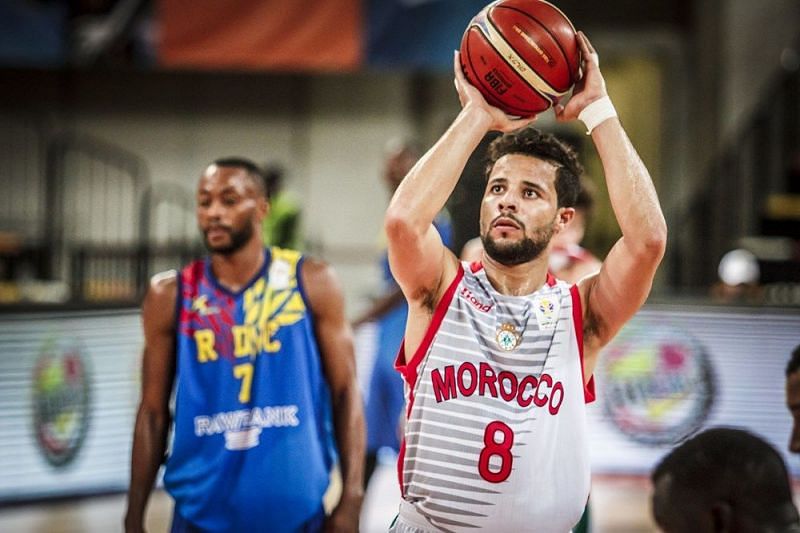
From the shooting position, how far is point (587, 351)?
3018mm

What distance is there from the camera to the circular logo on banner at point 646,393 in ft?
26.6

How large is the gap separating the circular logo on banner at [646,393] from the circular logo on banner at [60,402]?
3.46 metres

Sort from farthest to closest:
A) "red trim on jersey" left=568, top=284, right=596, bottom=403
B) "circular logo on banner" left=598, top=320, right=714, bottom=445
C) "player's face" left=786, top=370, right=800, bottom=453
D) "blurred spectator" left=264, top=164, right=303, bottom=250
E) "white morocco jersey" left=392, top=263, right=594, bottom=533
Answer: "blurred spectator" left=264, top=164, right=303, bottom=250 → "circular logo on banner" left=598, top=320, right=714, bottom=445 → "player's face" left=786, top=370, right=800, bottom=453 → "red trim on jersey" left=568, top=284, right=596, bottom=403 → "white morocco jersey" left=392, top=263, right=594, bottom=533

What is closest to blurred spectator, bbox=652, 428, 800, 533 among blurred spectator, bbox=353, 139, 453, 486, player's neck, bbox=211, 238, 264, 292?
Answer: player's neck, bbox=211, 238, 264, 292

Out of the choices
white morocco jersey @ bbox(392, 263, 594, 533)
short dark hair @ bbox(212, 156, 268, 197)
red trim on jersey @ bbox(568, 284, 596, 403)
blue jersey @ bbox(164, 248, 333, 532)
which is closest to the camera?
white morocco jersey @ bbox(392, 263, 594, 533)

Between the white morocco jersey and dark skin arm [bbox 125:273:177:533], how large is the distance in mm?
1233

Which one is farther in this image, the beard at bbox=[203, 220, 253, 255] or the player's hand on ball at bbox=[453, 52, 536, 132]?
the beard at bbox=[203, 220, 253, 255]

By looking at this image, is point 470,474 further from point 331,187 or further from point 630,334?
point 331,187

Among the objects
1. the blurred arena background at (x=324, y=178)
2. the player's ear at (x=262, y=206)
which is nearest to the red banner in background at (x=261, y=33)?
the blurred arena background at (x=324, y=178)

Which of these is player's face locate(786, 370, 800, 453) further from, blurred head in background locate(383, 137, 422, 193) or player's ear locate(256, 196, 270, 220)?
blurred head in background locate(383, 137, 422, 193)

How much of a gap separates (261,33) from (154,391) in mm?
7368

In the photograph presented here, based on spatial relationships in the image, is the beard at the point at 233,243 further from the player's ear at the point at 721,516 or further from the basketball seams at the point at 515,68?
the player's ear at the point at 721,516

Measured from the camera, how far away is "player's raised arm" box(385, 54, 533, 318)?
9.35 feet

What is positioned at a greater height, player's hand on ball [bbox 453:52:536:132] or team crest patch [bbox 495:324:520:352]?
player's hand on ball [bbox 453:52:536:132]
